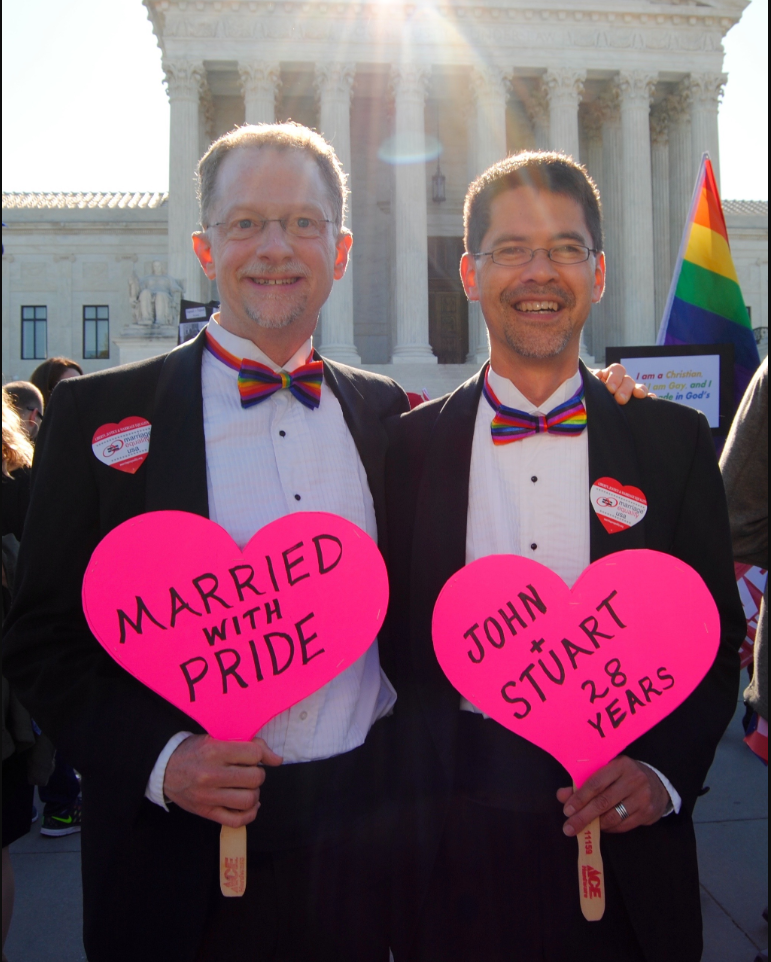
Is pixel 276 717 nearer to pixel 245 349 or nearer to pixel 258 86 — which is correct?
pixel 245 349

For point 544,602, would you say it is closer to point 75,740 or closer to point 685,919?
point 685,919

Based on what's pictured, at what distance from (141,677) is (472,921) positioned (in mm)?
1183

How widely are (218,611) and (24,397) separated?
4.35 m

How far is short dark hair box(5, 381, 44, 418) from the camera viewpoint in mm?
5754

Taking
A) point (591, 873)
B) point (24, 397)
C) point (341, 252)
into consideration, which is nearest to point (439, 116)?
point (24, 397)

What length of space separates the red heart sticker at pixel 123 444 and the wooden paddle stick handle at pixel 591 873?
63.4 inches

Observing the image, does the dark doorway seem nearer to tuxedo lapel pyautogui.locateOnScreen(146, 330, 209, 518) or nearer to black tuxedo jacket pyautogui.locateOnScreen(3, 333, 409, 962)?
tuxedo lapel pyautogui.locateOnScreen(146, 330, 209, 518)

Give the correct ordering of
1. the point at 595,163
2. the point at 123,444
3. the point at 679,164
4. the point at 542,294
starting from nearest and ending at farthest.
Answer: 1. the point at 123,444
2. the point at 542,294
3. the point at 679,164
4. the point at 595,163

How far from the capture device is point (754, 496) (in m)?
3.23

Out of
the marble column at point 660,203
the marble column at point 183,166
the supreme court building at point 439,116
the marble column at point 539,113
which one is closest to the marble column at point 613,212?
the supreme court building at point 439,116

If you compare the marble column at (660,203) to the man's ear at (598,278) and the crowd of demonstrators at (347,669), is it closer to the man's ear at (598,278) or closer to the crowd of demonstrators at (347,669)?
the man's ear at (598,278)

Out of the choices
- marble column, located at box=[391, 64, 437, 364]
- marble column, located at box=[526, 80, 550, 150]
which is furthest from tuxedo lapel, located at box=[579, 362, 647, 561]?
marble column, located at box=[526, 80, 550, 150]

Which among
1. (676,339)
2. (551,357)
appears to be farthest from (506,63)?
(551,357)

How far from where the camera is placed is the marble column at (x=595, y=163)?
30.3m
